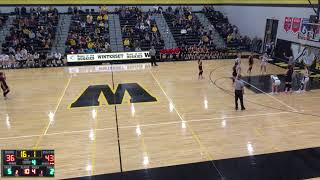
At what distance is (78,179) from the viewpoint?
29.5ft

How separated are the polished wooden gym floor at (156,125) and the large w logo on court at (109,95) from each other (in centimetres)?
40

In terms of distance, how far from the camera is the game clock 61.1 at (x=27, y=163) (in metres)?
6.49

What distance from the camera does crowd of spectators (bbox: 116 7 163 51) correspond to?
29.4 metres

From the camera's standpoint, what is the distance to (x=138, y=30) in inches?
1230

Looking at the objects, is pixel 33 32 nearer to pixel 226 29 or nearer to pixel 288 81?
pixel 226 29

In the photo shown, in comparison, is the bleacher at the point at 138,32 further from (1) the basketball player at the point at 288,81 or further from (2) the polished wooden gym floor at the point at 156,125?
(1) the basketball player at the point at 288,81

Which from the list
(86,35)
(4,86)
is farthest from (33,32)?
(4,86)

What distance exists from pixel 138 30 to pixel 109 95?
49.7ft

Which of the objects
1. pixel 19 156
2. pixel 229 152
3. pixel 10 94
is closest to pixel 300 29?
pixel 229 152

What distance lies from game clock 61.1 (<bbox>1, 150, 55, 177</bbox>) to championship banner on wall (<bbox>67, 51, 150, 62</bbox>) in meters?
20.6

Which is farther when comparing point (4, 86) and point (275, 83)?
point (4, 86)

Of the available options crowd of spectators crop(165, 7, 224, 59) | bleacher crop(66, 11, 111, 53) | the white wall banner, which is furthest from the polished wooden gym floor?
crowd of spectators crop(165, 7, 224, 59)

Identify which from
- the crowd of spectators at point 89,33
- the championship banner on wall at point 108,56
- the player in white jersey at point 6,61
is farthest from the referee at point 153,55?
the player in white jersey at point 6,61

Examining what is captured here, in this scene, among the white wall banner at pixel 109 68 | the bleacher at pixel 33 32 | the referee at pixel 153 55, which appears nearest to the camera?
the white wall banner at pixel 109 68
